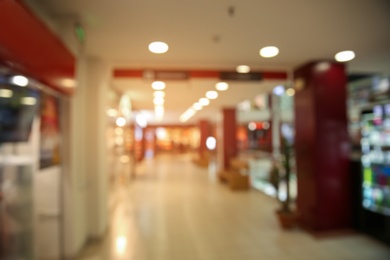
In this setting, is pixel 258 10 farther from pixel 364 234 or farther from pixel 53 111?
pixel 364 234

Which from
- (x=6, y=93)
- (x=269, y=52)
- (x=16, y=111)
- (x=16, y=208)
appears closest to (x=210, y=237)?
(x=16, y=208)

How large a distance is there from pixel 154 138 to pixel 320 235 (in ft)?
61.0

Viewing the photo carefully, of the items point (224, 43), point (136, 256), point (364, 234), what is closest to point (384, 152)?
point (364, 234)

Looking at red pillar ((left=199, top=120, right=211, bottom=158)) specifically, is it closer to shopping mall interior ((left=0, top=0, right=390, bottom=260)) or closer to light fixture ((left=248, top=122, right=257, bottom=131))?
light fixture ((left=248, top=122, right=257, bottom=131))

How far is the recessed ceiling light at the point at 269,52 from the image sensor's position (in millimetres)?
3561

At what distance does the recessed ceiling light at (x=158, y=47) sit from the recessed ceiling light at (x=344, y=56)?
276 centimetres

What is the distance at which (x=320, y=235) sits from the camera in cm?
392

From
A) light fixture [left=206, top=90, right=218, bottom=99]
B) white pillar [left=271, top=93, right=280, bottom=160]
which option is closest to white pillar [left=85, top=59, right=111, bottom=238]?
light fixture [left=206, top=90, right=218, bottom=99]

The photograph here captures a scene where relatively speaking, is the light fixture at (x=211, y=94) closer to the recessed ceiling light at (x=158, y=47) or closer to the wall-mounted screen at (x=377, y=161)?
the recessed ceiling light at (x=158, y=47)

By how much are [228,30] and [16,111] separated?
97.1 inches

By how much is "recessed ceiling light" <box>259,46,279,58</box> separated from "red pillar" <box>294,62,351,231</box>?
Result: 2.77 feet

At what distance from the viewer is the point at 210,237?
12.9 ft

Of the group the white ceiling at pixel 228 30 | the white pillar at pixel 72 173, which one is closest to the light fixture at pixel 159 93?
the white ceiling at pixel 228 30

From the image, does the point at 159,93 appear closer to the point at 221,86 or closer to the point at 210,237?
the point at 221,86
